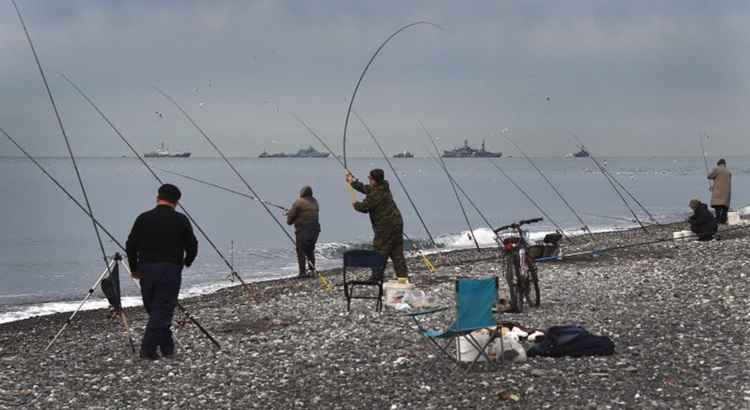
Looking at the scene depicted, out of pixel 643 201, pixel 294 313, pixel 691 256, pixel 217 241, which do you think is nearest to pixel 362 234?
pixel 217 241

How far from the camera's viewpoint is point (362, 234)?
39.8 meters

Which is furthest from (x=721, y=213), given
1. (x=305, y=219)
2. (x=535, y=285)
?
(x=535, y=285)

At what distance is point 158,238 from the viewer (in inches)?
328

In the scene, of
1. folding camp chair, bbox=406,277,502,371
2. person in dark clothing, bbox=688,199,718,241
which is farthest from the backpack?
person in dark clothing, bbox=688,199,718,241

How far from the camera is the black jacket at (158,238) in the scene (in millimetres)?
8344

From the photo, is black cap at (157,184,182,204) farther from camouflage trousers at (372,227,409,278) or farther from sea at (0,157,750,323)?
sea at (0,157,750,323)

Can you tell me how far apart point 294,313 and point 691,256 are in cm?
864

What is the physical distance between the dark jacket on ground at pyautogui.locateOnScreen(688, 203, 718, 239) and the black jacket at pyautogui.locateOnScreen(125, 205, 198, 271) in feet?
44.4

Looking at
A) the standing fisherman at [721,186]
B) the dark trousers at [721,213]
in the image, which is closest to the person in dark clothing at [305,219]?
the standing fisherman at [721,186]

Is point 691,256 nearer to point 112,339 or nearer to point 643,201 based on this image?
point 112,339

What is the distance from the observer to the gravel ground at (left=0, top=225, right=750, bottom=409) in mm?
7008

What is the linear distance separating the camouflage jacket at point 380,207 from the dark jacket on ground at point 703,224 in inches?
378

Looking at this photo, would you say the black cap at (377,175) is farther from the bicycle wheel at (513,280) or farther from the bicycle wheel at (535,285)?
the bicycle wheel at (535,285)

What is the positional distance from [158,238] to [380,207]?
4.08 metres
